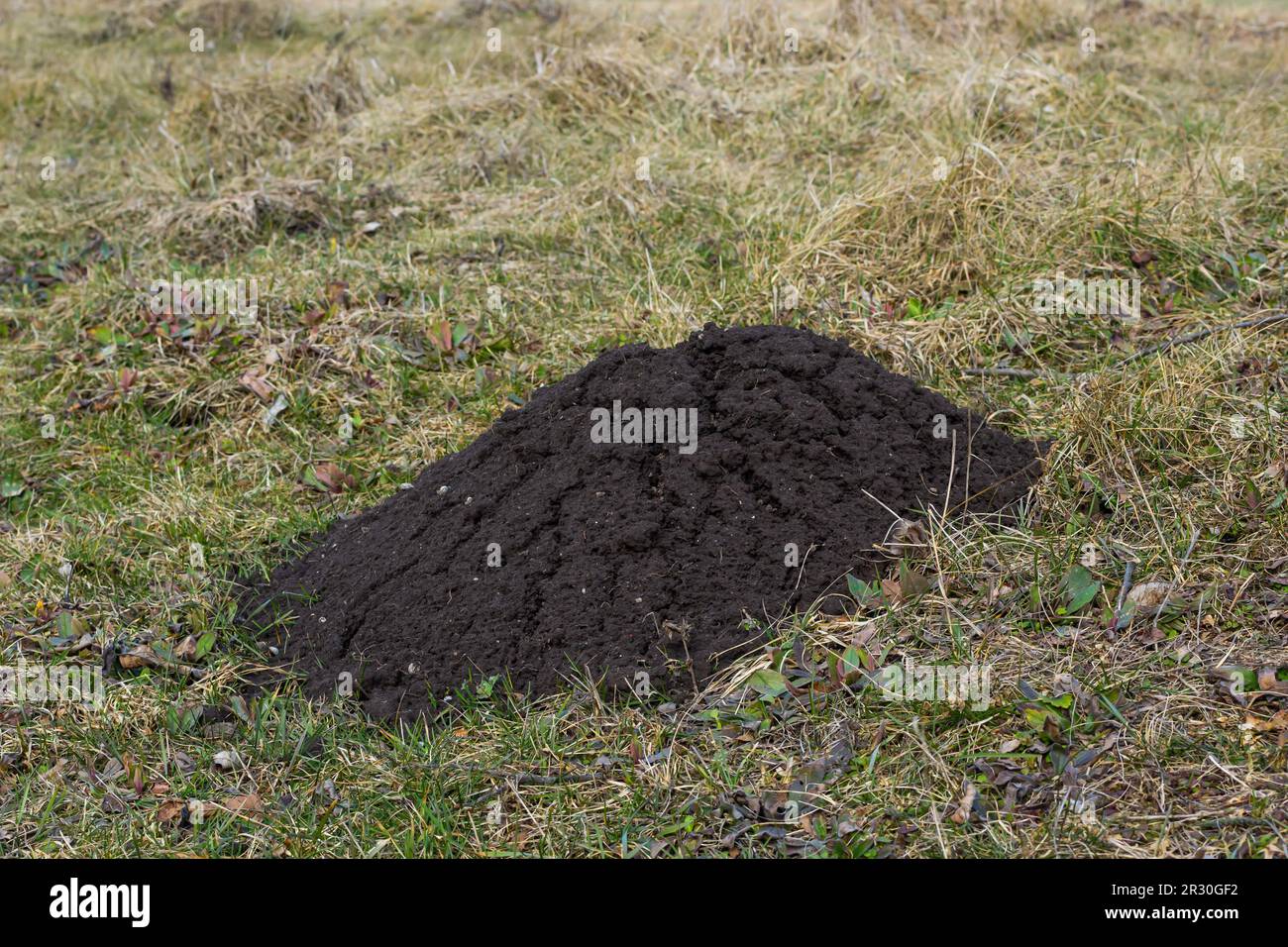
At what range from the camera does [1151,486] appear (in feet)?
12.0

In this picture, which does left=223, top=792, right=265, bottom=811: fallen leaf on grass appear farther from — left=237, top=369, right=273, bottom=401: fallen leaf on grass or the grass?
left=237, top=369, right=273, bottom=401: fallen leaf on grass

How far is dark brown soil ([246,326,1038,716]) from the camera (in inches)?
131

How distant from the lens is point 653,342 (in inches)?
193

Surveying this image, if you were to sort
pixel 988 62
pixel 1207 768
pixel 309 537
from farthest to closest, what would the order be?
1. pixel 988 62
2. pixel 309 537
3. pixel 1207 768

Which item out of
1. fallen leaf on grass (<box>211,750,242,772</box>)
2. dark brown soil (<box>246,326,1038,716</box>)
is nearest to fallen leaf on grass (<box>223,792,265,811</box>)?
fallen leaf on grass (<box>211,750,242,772</box>)

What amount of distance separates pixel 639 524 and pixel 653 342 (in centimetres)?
161

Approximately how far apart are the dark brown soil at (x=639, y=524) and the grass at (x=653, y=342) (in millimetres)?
162

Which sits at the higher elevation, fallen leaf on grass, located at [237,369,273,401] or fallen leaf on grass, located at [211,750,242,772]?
fallen leaf on grass, located at [237,369,273,401]

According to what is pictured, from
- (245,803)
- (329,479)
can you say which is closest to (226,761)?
(245,803)

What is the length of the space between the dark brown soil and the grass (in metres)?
0.16

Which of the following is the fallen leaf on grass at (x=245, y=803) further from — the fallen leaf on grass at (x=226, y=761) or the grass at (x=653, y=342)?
the fallen leaf on grass at (x=226, y=761)

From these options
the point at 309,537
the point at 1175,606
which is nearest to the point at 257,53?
the point at 309,537

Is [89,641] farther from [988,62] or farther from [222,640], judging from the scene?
[988,62]
